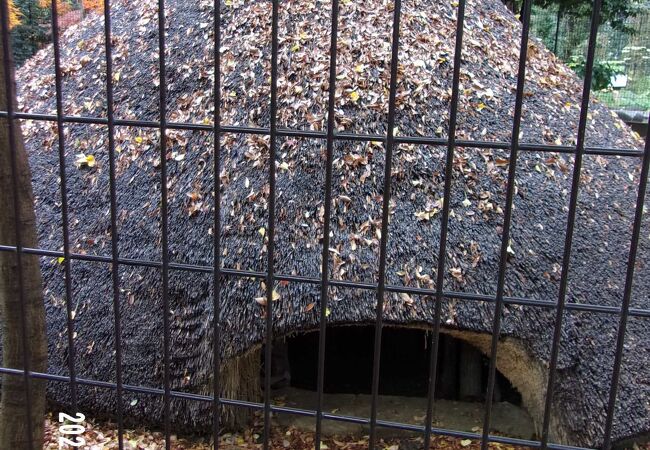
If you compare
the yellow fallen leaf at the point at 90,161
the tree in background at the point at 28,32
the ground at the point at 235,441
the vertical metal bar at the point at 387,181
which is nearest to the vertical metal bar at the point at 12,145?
the vertical metal bar at the point at 387,181

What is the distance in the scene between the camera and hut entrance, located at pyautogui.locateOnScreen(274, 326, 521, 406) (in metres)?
5.47

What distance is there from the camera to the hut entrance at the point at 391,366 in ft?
17.9

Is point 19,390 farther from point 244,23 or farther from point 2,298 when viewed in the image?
point 244,23

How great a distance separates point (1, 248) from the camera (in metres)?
2.41

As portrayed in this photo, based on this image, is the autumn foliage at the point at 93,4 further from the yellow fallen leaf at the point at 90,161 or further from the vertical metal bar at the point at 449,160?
the vertical metal bar at the point at 449,160

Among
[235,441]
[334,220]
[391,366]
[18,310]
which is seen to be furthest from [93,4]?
[18,310]

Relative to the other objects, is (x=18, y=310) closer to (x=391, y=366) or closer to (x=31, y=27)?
(x=391, y=366)

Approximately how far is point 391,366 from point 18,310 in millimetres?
3707

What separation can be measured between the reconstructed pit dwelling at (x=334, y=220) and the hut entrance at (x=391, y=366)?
80cm

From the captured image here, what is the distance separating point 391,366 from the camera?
5.75 metres

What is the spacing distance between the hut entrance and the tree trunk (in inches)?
110

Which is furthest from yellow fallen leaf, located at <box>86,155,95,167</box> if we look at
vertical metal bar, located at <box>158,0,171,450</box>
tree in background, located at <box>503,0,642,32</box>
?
tree in background, located at <box>503,0,642,32</box>

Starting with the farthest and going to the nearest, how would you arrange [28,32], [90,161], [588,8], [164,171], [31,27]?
1. [28,32]
2. [588,8]
3. [31,27]
4. [90,161]
5. [164,171]

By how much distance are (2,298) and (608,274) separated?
13.0 feet
